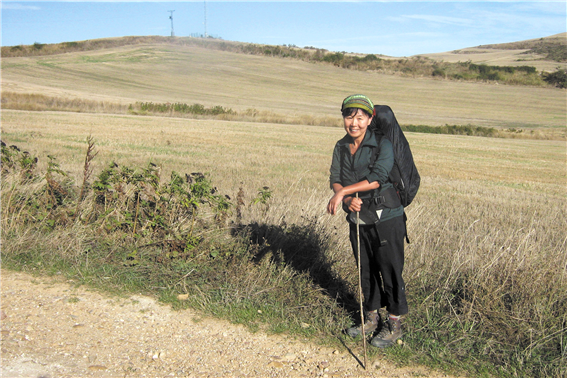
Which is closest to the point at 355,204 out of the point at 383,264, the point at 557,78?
the point at 383,264

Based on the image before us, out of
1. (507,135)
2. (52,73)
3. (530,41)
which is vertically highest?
(530,41)

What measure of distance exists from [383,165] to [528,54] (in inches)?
4028

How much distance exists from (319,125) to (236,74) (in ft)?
115

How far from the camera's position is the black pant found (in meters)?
3.44

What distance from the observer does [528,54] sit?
9056 cm

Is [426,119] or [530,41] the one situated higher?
[530,41]

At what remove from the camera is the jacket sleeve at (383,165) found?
10.7ft

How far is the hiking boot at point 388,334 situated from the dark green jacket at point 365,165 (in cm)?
83

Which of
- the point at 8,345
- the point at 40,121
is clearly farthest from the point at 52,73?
the point at 8,345

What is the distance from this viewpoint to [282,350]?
3430 millimetres

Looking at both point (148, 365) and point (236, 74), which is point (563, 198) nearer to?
point (148, 365)

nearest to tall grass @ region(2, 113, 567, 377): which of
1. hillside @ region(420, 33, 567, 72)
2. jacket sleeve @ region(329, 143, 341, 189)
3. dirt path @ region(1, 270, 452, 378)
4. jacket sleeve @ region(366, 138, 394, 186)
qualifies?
dirt path @ region(1, 270, 452, 378)

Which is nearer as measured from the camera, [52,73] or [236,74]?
[52,73]

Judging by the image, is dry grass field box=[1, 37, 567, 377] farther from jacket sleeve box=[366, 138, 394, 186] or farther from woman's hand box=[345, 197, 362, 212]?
jacket sleeve box=[366, 138, 394, 186]
